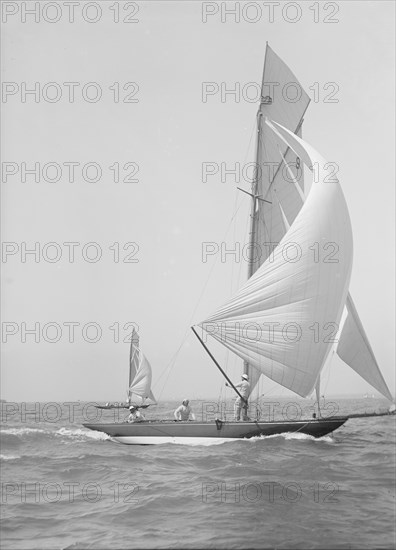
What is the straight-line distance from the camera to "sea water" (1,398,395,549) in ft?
29.2

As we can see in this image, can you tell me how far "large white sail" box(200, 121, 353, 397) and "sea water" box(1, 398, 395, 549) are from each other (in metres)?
2.66

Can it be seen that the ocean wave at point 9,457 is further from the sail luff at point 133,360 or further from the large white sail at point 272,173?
the sail luff at point 133,360

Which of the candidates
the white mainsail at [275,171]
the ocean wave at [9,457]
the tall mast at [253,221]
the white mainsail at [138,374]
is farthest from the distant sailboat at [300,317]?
Answer: the white mainsail at [138,374]

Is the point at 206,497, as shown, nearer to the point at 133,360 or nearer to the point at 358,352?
the point at 358,352

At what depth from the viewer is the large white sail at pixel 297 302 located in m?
18.3

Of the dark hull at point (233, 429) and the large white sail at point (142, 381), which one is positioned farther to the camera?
the large white sail at point (142, 381)

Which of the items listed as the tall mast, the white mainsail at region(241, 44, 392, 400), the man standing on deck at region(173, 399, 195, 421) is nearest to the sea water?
the man standing on deck at region(173, 399, 195, 421)

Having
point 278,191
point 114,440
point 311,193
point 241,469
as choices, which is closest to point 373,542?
point 241,469

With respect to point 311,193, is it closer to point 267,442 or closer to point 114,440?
point 267,442

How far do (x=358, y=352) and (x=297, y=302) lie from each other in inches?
150

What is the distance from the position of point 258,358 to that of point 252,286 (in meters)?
2.27

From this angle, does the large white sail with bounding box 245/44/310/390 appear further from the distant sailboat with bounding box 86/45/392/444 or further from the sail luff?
the sail luff

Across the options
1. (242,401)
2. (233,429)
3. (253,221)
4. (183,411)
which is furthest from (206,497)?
(253,221)

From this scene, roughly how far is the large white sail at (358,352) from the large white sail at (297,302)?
2.36 m
